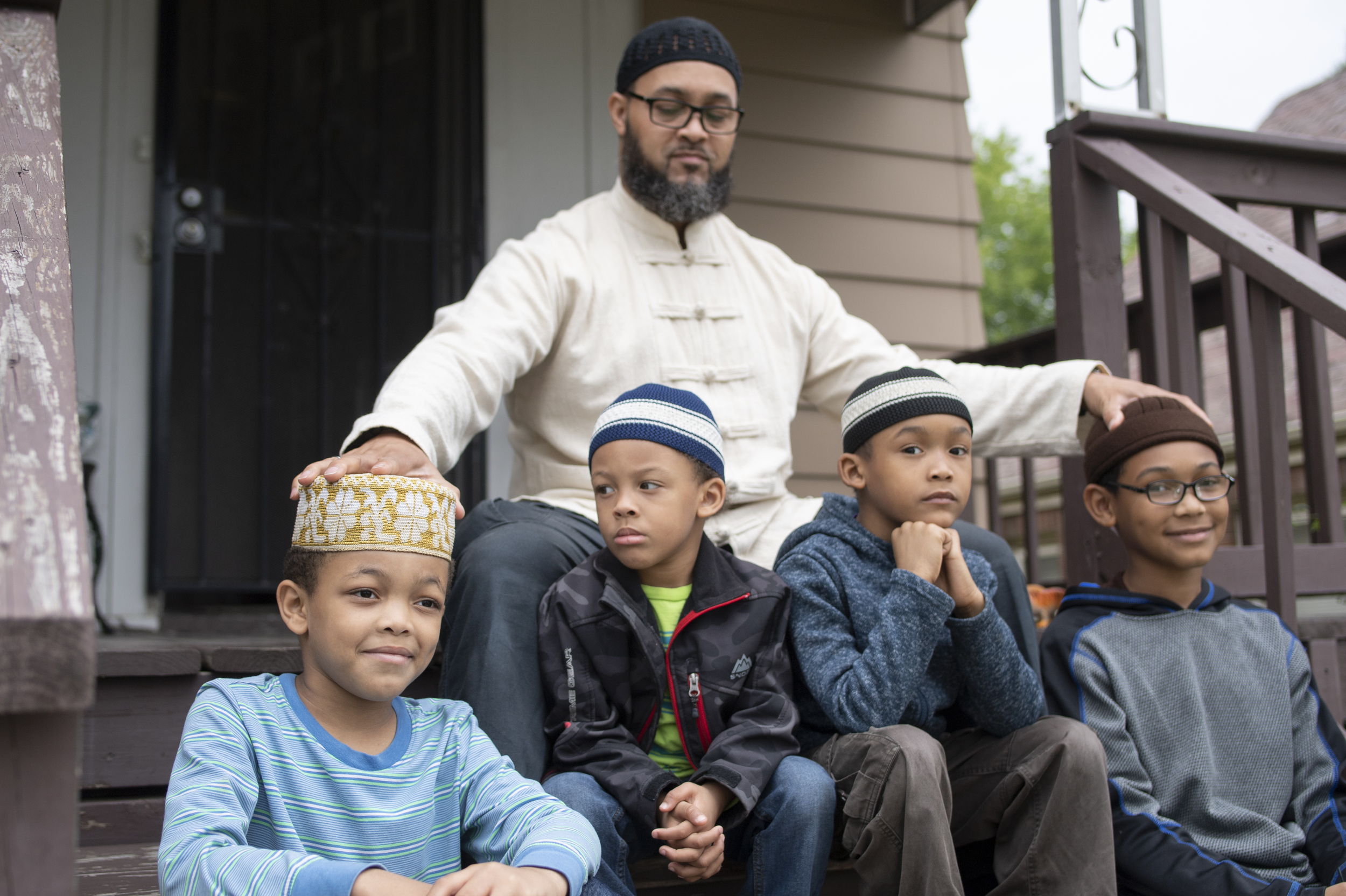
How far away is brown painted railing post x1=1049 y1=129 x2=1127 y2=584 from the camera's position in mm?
2746

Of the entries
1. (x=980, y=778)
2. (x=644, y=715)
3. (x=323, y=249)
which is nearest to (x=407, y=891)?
(x=644, y=715)

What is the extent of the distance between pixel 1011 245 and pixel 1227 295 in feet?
96.3

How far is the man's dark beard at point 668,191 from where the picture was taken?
2.68 meters

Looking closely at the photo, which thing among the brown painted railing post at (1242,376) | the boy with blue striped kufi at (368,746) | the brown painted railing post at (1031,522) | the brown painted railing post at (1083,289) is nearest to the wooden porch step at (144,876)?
the boy with blue striped kufi at (368,746)

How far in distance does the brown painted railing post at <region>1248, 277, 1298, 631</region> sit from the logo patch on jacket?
127cm

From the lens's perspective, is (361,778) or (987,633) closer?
(361,778)

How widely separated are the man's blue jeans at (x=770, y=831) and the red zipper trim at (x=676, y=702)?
14cm

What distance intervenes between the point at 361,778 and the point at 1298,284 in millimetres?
2074

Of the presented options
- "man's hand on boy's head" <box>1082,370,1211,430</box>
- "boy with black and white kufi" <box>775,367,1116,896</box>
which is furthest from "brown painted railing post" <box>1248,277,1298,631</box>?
"boy with black and white kufi" <box>775,367,1116,896</box>

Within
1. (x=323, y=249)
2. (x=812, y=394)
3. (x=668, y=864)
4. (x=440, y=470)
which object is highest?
(x=323, y=249)

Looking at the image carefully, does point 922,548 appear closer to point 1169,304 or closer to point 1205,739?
point 1205,739

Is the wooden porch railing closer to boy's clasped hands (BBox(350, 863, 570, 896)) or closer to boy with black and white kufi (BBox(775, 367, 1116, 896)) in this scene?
boy with black and white kufi (BBox(775, 367, 1116, 896))

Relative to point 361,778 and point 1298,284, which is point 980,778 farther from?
point 1298,284

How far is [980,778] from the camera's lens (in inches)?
78.2
